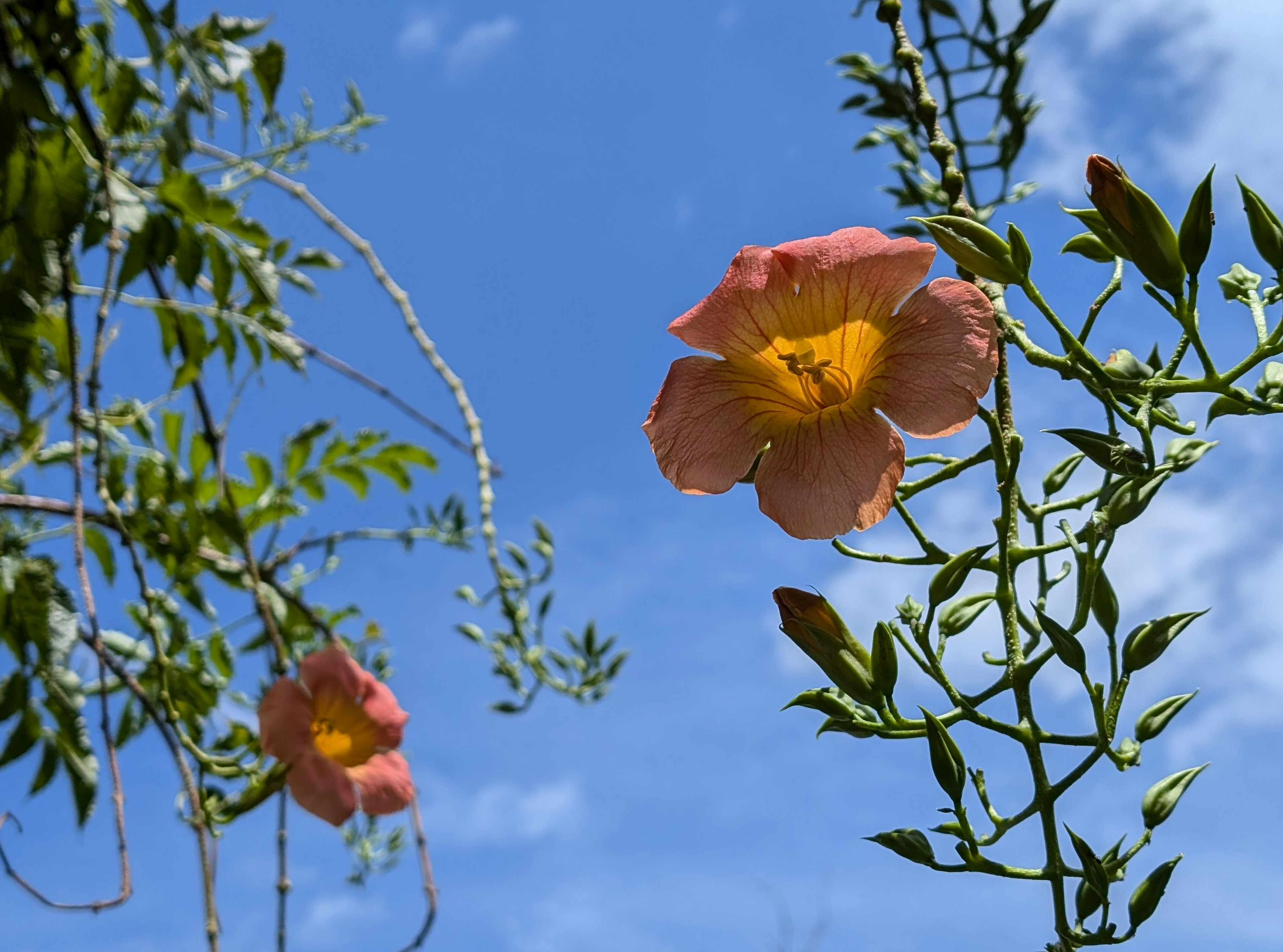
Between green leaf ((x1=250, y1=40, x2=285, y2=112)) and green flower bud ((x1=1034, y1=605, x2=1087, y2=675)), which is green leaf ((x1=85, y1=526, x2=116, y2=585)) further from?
green flower bud ((x1=1034, y1=605, x2=1087, y2=675))

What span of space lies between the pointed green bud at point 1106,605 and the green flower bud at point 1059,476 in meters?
0.16

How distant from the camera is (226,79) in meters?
2.13

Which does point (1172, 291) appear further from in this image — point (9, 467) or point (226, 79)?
point (9, 467)

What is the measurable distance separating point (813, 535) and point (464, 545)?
100 inches

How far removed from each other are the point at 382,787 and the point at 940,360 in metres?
1.64

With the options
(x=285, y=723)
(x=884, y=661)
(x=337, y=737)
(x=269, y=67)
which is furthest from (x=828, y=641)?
(x=269, y=67)

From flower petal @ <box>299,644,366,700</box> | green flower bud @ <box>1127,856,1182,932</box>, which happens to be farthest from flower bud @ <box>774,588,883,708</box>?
flower petal @ <box>299,644,366,700</box>

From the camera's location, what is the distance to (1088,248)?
753mm

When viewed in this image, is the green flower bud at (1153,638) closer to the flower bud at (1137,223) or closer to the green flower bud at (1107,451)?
the green flower bud at (1107,451)

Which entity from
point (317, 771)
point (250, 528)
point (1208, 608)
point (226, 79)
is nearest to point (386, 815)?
point (317, 771)

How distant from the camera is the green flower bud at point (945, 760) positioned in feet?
2.31

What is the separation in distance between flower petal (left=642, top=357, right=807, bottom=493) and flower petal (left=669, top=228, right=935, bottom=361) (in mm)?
19

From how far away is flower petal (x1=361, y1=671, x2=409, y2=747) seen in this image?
2.11 m

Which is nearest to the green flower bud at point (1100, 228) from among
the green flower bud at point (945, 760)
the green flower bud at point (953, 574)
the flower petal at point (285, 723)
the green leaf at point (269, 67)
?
the green flower bud at point (953, 574)
